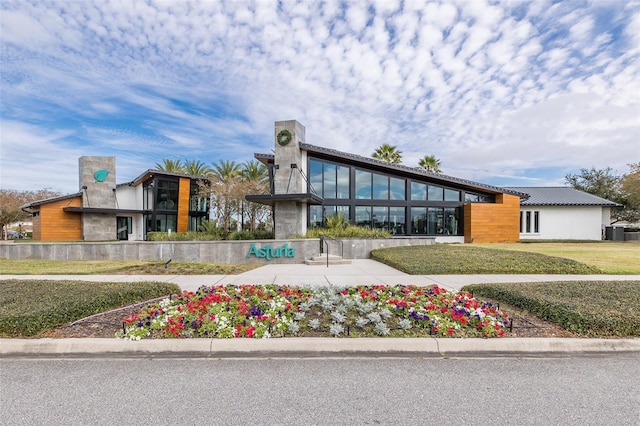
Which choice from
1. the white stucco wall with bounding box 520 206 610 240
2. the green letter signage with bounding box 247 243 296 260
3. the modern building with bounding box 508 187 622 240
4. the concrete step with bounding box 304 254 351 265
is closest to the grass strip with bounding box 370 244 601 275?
the concrete step with bounding box 304 254 351 265

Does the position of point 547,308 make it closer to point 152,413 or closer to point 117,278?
point 152,413

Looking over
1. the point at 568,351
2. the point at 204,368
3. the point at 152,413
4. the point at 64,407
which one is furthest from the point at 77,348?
the point at 568,351

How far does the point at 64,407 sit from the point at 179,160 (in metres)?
48.2

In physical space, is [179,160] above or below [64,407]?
above

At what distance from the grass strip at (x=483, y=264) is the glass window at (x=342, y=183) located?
382 inches

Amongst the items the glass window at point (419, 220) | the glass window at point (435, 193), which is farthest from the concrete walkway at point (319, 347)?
the glass window at point (435, 193)

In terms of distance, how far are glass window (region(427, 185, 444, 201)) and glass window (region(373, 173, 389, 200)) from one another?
11.3 ft

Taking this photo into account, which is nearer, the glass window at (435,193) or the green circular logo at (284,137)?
the green circular logo at (284,137)

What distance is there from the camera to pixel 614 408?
3215 mm

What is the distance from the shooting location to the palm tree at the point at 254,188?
94.5ft

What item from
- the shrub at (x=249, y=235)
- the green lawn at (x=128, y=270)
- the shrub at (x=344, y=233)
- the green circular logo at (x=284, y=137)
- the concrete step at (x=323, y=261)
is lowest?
the concrete step at (x=323, y=261)

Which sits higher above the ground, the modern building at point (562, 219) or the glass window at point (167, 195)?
the glass window at point (167, 195)

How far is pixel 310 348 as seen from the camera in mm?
4539

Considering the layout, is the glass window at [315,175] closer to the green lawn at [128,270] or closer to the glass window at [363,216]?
the glass window at [363,216]
